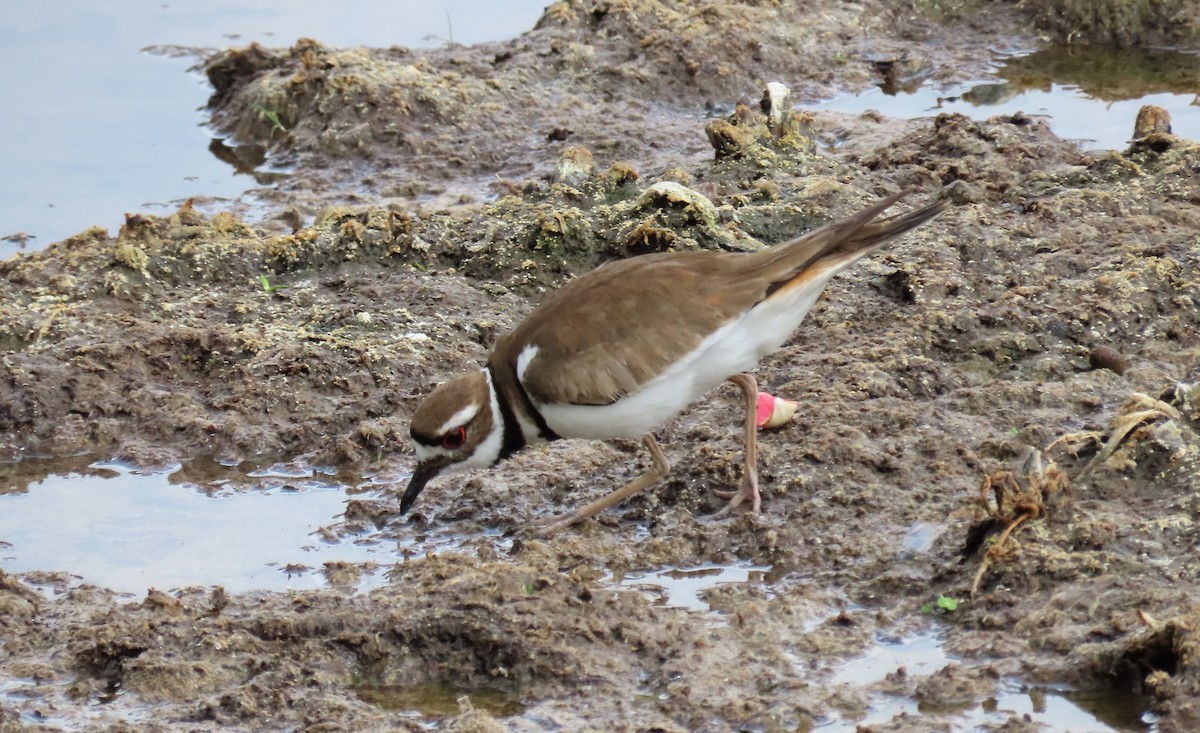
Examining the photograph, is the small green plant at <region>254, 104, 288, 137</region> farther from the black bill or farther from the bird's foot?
the bird's foot

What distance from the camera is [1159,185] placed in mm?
7473

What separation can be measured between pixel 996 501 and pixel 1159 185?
321cm

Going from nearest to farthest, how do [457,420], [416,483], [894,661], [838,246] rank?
1. [894,661]
2. [838,246]
3. [457,420]
4. [416,483]

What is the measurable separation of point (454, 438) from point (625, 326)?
794 millimetres

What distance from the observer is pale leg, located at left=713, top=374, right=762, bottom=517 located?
221 inches

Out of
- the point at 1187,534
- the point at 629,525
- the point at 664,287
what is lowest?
the point at 629,525

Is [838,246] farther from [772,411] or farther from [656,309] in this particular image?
[772,411]

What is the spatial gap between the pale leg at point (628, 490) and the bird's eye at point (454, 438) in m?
0.46

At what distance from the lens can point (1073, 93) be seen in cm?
993

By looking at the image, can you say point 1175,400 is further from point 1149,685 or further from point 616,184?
point 616,184

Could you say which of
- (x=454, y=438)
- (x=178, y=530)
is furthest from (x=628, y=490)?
(x=178, y=530)

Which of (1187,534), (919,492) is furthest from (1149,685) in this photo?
(919,492)

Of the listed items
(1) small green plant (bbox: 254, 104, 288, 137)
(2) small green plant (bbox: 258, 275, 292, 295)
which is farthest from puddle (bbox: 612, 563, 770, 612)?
(1) small green plant (bbox: 254, 104, 288, 137)

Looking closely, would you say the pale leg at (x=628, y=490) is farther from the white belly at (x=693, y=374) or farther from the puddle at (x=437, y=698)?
the puddle at (x=437, y=698)
